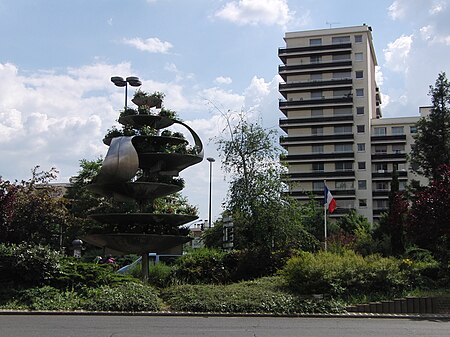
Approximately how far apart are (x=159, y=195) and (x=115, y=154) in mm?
2743

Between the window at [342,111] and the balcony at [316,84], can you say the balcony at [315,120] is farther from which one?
the balcony at [316,84]

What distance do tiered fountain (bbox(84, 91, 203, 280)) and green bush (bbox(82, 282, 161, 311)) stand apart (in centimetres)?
350

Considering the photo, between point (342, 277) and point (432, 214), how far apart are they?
4.26m

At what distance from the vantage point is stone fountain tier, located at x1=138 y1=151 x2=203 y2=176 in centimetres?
2261

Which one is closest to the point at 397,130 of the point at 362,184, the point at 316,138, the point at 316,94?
the point at 362,184

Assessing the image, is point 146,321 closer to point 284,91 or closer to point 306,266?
point 306,266

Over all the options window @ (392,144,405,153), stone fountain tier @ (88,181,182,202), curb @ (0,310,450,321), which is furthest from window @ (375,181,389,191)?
curb @ (0,310,450,321)

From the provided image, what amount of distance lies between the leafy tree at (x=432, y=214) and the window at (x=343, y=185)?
72995 mm

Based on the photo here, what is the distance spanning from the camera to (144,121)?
2364 cm

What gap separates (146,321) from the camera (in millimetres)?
14797

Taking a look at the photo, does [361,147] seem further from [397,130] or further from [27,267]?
[27,267]

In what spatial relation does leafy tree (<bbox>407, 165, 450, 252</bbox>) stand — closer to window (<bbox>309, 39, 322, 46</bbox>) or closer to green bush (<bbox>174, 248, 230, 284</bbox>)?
green bush (<bbox>174, 248, 230, 284</bbox>)

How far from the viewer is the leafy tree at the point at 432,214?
66.3ft

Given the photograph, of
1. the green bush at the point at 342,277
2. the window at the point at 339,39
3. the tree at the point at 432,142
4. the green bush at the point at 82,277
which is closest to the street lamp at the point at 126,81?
the green bush at the point at 82,277
